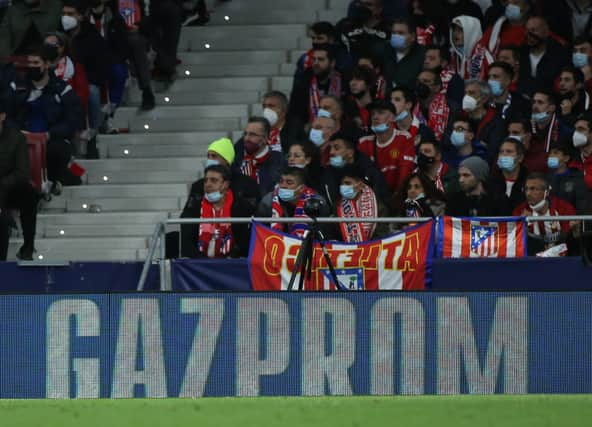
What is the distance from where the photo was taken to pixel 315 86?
18.6m

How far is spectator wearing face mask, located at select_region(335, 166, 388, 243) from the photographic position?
15.9m

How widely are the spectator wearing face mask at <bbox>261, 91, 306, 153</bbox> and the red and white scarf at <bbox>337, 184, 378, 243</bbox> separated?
1746mm

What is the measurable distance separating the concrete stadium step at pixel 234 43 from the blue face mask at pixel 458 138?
14.4ft

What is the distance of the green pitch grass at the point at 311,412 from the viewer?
400 inches

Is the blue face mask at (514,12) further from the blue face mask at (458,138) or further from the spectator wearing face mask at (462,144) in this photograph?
the blue face mask at (458,138)

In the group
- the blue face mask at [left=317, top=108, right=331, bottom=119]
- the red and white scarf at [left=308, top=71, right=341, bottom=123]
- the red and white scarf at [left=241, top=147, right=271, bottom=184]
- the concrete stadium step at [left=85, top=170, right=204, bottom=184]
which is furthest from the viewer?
the concrete stadium step at [left=85, top=170, right=204, bottom=184]

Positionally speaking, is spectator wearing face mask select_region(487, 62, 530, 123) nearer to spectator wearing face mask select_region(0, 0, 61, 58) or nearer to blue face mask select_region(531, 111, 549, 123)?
blue face mask select_region(531, 111, 549, 123)

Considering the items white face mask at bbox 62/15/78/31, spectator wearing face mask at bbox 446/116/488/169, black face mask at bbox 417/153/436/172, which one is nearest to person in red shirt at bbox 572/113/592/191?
spectator wearing face mask at bbox 446/116/488/169

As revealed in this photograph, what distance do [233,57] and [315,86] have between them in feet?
8.87

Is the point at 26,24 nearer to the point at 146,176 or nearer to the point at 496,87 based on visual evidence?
the point at 146,176

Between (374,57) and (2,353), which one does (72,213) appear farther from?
(2,353)

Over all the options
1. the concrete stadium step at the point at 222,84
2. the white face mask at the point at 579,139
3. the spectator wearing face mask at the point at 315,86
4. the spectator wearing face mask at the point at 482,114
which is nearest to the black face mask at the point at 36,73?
the concrete stadium step at the point at 222,84

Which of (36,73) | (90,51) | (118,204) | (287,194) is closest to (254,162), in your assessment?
(287,194)

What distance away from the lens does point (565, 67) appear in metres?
17.5
